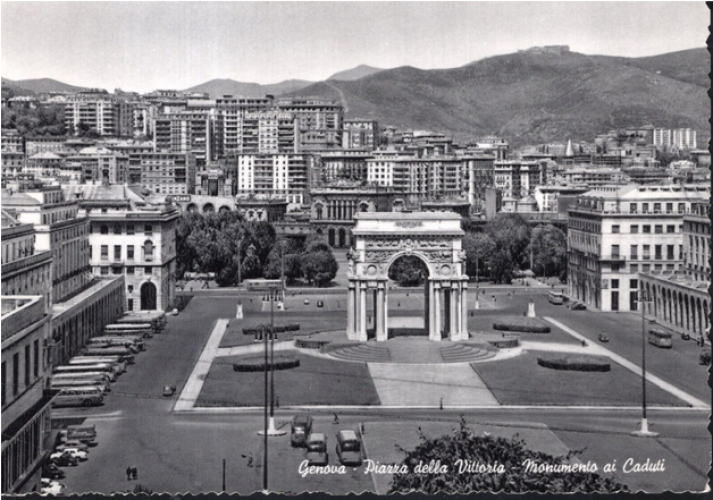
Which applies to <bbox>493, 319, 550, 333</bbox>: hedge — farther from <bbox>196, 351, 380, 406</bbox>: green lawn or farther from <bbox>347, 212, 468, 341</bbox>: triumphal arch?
<bbox>196, 351, 380, 406</bbox>: green lawn

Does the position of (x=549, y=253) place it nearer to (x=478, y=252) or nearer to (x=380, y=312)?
(x=478, y=252)

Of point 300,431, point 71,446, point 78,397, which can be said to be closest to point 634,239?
point 78,397

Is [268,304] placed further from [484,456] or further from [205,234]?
[484,456]

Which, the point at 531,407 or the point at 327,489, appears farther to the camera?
the point at 531,407

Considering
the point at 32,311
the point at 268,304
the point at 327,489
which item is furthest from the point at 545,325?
the point at 32,311

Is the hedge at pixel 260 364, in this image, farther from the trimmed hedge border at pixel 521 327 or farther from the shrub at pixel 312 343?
the trimmed hedge border at pixel 521 327

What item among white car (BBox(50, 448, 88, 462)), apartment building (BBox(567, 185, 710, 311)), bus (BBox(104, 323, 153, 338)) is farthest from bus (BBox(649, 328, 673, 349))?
white car (BBox(50, 448, 88, 462))

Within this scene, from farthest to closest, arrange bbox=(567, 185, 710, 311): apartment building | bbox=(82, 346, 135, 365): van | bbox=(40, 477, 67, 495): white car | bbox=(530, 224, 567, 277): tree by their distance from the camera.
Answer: bbox=(530, 224, 567, 277): tree < bbox=(567, 185, 710, 311): apartment building < bbox=(82, 346, 135, 365): van < bbox=(40, 477, 67, 495): white car
